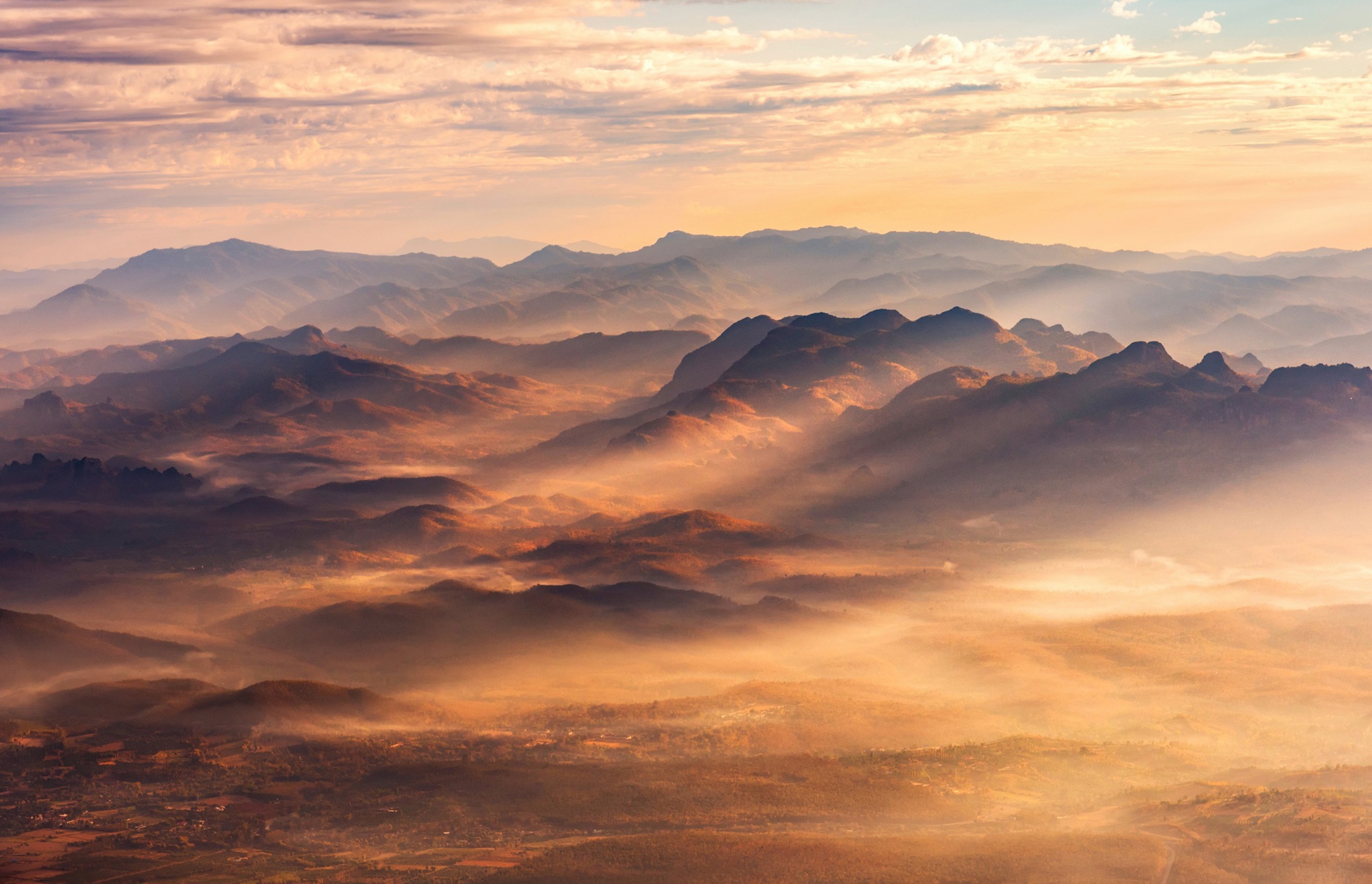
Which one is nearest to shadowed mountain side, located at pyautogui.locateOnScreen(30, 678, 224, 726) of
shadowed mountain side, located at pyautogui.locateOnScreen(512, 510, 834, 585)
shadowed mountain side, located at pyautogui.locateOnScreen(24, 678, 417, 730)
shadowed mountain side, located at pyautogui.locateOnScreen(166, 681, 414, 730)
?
shadowed mountain side, located at pyautogui.locateOnScreen(24, 678, 417, 730)

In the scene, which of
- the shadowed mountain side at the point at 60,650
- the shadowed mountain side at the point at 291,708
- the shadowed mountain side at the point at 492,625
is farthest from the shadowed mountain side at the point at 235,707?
the shadowed mountain side at the point at 492,625

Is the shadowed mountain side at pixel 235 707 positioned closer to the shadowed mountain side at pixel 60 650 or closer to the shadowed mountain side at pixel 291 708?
the shadowed mountain side at pixel 291 708

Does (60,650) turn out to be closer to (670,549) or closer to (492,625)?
(492,625)

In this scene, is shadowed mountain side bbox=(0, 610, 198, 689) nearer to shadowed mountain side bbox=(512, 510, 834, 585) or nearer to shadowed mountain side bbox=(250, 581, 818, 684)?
shadowed mountain side bbox=(250, 581, 818, 684)

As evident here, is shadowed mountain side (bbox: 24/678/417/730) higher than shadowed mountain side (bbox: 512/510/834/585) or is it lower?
lower

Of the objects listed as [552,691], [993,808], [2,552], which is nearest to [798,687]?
[552,691]
